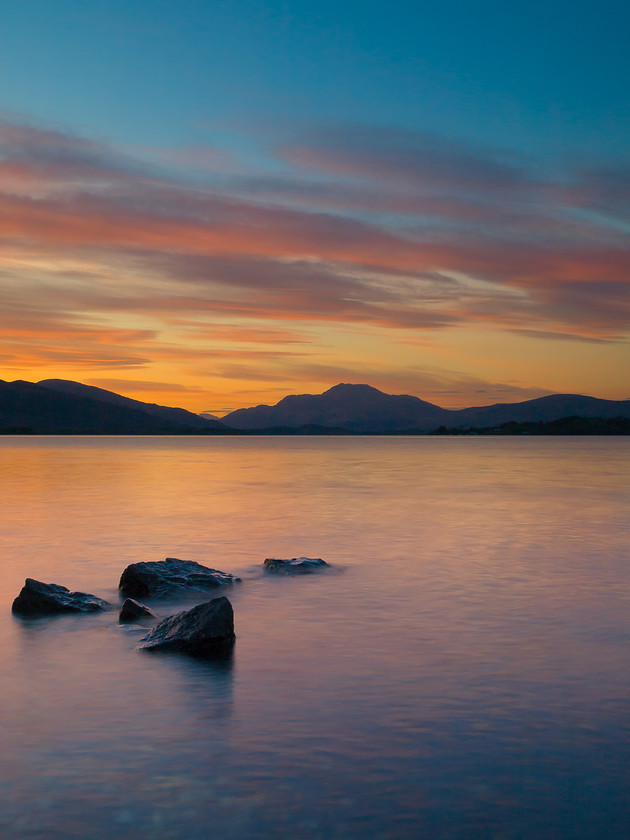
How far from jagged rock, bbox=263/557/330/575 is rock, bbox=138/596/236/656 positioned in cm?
794

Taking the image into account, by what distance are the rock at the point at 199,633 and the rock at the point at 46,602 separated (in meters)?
3.30

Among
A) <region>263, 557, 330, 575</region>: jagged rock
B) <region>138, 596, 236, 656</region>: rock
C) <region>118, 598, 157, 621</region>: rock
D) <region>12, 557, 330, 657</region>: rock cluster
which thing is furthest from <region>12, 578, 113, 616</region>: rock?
<region>263, 557, 330, 575</region>: jagged rock

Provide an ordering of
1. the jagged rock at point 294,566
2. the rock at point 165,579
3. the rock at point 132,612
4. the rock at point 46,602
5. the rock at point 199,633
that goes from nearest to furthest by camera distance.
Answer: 1. the rock at point 199,633
2. the rock at point 132,612
3. the rock at point 46,602
4. the rock at point 165,579
5. the jagged rock at point 294,566

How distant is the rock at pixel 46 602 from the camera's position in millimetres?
15875

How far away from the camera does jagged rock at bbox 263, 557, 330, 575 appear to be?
21552 mm

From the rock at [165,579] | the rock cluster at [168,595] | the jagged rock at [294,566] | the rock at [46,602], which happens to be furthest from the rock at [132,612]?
the jagged rock at [294,566]

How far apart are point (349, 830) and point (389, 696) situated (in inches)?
150

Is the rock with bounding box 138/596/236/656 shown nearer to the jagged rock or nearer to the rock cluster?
the rock cluster

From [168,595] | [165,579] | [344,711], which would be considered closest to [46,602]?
[168,595]

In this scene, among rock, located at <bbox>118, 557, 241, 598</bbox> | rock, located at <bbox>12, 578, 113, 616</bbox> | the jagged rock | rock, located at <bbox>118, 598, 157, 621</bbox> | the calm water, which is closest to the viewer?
the calm water

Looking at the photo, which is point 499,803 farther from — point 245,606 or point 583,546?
point 583,546

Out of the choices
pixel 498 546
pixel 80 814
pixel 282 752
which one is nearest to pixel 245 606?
pixel 282 752

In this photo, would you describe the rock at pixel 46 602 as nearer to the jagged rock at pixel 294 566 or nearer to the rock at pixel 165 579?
the rock at pixel 165 579

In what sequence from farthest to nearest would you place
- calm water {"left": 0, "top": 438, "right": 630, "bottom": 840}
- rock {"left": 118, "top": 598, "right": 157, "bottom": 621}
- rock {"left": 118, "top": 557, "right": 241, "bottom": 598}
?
rock {"left": 118, "top": 557, "right": 241, "bottom": 598} → rock {"left": 118, "top": 598, "right": 157, "bottom": 621} → calm water {"left": 0, "top": 438, "right": 630, "bottom": 840}
